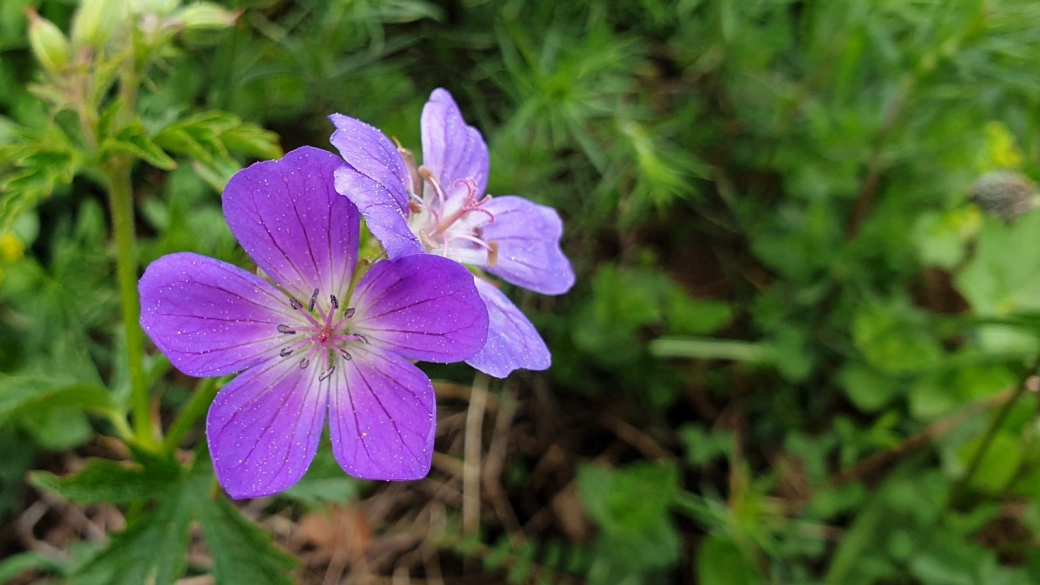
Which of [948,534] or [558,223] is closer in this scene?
[558,223]

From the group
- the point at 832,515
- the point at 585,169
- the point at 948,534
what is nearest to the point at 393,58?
the point at 585,169

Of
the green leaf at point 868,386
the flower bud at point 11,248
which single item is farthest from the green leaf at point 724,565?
the flower bud at point 11,248

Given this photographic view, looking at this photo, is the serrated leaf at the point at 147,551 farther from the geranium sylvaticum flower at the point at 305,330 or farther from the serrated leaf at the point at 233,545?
the geranium sylvaticum flower at the point at 305,330

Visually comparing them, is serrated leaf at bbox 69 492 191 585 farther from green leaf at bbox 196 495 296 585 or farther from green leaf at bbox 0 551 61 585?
green leaf at bbox 0 551 61 585

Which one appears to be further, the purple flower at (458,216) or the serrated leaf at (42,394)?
the serrated leaf at (42,394)

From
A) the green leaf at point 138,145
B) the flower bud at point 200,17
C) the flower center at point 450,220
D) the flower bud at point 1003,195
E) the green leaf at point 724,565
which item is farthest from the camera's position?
the flower bud at point 1003,195

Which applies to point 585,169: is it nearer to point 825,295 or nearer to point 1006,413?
point 825,295
